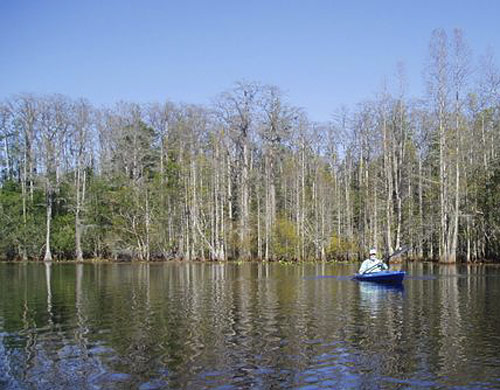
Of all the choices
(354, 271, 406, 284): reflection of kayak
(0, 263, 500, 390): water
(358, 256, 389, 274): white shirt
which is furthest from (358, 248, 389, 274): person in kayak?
(0, 263, 500, 390): water

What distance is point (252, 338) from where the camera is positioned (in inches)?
633

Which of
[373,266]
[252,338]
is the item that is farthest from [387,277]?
[252,338]

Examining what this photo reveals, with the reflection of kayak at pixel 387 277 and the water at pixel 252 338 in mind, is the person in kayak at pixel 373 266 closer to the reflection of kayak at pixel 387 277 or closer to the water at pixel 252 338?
the reflection of kayak at pixel 387 277

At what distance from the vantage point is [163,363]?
525 inches

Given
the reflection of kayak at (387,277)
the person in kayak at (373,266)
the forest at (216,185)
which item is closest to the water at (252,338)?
the reflection of kayak at (387,277)

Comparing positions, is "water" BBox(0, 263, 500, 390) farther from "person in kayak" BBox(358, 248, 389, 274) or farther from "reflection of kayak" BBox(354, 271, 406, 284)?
"person in kayak" BBox(358, 248, 389, 274)

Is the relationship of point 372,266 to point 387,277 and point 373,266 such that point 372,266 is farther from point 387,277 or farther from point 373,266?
point 387,277

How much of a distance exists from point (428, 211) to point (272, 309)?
127 feet

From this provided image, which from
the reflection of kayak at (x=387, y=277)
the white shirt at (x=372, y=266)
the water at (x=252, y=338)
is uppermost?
the white shirt at (x=372, y=266)

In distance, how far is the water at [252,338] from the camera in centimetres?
1213

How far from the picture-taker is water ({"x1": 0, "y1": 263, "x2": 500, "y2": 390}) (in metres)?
12.1

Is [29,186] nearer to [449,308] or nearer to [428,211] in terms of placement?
[428,211]

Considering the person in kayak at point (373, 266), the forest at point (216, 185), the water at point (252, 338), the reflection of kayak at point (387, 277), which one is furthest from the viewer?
the forest at point (216, 185)

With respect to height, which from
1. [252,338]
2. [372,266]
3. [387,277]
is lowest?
[252,338]
